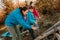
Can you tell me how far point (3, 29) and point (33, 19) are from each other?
322cm

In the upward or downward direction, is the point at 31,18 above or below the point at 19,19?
below

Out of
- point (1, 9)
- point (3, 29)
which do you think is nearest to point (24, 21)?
point (3, 29)

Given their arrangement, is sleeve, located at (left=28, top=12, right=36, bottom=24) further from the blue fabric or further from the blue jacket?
the blue fabric

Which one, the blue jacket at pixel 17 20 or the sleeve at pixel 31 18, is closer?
the blue jacket at pixel 17 20

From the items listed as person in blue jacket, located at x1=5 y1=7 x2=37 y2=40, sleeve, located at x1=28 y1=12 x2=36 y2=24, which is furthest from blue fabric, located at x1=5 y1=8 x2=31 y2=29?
sleeve, located at x1=28 y1=12 x2=36 y2=24

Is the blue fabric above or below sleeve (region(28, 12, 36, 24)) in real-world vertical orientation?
above

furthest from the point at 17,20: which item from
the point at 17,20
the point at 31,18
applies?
the point at 31,18

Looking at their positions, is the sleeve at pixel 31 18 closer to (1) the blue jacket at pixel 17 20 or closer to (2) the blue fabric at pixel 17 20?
(1) the blue jacket at pixel 17 20

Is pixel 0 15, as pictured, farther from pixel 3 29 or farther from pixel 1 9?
pixel 3 29

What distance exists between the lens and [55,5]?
985 centimetres

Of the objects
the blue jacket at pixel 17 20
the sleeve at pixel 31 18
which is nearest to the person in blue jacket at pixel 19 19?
the blue jacket at pixel 17 20

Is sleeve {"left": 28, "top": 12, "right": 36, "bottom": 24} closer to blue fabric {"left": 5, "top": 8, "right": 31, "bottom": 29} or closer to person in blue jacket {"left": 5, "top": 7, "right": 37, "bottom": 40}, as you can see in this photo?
person in blue jacket {"left": 5, "top": 7, "right": 37, "bottom": 40}

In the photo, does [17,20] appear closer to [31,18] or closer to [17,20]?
[17,20]

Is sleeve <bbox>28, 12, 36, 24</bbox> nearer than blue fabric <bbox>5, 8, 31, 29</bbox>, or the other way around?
blue fabric <bbox>5, 8, 31, 29</bbox>
